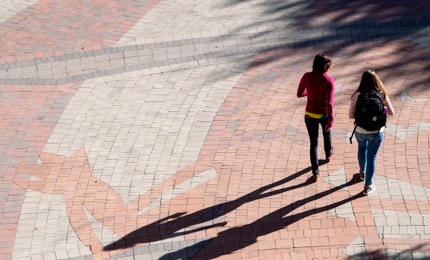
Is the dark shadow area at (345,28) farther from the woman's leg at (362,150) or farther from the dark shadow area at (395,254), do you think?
the dark shadow area at (395,254)

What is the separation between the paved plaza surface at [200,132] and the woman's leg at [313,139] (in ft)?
0.83

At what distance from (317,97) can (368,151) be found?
844mm

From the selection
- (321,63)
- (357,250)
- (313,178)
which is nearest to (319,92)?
(321,63)

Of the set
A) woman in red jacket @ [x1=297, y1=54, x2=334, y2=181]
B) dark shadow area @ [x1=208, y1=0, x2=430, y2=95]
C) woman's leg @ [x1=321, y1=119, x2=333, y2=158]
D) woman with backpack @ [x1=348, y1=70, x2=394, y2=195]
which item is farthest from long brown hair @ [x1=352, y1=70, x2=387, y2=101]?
dark shadow area @ [x1=208, y1=0, x2=430, y2=95]

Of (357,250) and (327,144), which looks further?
(327,144)

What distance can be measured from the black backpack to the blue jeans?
0.23 metres

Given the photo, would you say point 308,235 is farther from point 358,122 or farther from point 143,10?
point 143,10

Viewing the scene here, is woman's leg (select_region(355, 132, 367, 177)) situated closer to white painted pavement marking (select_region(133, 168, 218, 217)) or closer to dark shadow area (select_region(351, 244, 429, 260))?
dark shadow area (select_region(351, 244, 429, 260))

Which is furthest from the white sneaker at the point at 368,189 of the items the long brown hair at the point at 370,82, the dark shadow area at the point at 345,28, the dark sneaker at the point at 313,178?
the dark shadow area at the point at 345,28

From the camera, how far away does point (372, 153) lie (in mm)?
8562

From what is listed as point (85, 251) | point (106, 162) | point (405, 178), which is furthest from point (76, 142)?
point (405, 178)

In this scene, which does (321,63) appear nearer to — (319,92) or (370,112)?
(319,92)

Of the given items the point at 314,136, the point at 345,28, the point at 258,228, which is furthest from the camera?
the point at 345,28

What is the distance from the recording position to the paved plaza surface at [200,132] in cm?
852
